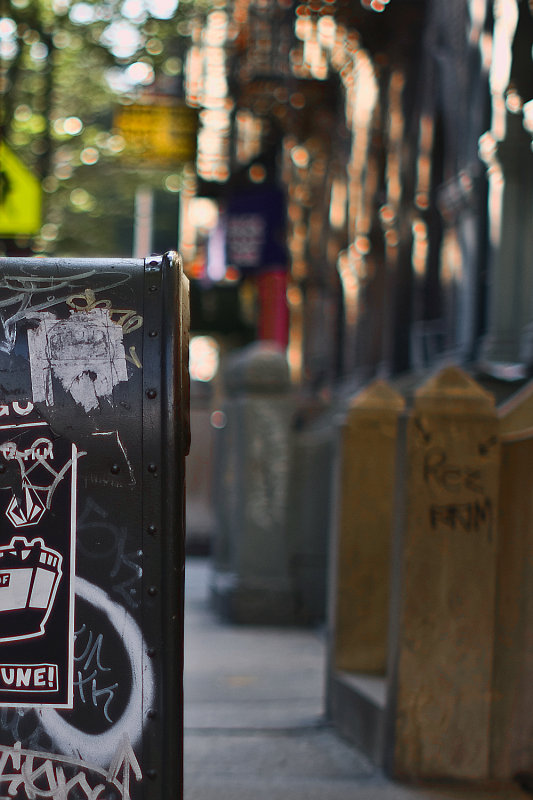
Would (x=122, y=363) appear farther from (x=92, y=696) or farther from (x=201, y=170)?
(x=201, y=170)

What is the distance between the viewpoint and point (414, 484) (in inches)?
206

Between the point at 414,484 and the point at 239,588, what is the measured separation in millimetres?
5743

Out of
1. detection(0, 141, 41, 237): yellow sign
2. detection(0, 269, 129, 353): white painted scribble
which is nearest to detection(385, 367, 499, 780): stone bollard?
detection(0, 269, 129, 353): white painted scribble

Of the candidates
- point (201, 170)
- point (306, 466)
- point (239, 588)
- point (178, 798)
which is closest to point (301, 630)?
point (239, 588)

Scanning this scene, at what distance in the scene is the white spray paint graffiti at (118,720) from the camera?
3.12 metres

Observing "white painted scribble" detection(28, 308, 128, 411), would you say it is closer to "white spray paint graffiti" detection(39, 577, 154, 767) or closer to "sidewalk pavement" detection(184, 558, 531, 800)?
"white spray paint graffiti" detection(39, 577, 154, 767)

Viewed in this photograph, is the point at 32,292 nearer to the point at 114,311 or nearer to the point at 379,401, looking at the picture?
the point at 114,311

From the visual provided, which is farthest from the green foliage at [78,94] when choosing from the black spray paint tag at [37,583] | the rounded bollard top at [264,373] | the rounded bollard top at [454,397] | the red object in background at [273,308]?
the black spray paint tag at [37,583]

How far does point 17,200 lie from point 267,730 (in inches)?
181

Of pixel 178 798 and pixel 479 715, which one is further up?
pixel 178 798

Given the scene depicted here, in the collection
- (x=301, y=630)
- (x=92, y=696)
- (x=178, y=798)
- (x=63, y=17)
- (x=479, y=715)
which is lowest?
(x=301, y=630)

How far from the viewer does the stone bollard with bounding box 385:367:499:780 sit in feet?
17.0

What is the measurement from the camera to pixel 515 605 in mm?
5180

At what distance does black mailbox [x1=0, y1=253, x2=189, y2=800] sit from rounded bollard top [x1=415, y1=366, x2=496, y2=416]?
2284 millimetres
